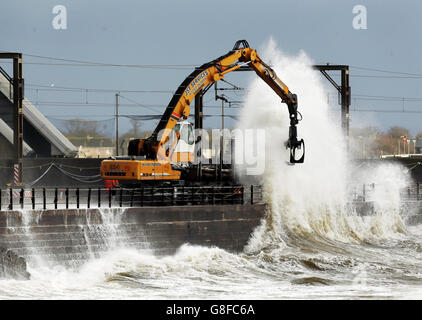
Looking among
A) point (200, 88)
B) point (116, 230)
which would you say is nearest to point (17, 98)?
point (200, 88)

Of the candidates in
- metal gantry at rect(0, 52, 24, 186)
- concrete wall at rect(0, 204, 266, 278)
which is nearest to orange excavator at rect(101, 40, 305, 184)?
concrete wall at rect(0, 204, 266, 278)

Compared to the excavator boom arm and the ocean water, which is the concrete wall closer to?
the ocean water

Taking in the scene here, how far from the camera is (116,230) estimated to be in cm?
2945

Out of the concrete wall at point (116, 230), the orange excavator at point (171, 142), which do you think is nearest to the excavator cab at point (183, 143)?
the orange excavator at point (171, 142)

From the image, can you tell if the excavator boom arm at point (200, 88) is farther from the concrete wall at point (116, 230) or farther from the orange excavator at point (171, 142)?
the concrete wall at point (116, 230)

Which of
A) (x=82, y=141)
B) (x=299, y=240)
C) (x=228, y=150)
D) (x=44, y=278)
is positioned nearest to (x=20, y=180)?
(x=228, y=150)

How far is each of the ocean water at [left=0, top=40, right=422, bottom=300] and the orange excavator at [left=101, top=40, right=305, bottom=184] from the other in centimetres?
299

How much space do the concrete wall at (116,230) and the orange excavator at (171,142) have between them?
2370mm

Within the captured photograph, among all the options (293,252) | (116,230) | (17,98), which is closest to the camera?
(116,230)

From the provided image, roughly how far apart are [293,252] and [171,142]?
5.92m

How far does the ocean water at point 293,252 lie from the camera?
83.1 ft

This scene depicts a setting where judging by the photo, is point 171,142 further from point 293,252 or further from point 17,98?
point 17,98

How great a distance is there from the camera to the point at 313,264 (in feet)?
103
